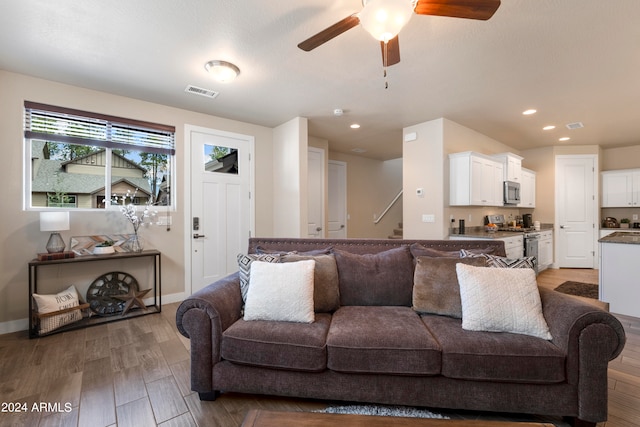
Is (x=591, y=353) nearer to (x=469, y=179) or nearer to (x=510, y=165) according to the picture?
(x=469, y=179)

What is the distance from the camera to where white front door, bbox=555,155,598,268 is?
569cm

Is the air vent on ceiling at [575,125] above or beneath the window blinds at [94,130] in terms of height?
above

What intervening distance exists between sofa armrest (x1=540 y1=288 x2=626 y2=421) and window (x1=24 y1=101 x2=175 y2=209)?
4.06 meters

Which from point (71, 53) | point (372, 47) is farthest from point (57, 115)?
point (372, 47)

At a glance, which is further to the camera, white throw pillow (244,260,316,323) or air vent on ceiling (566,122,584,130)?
air vent on ceiling (566,122,584,130)

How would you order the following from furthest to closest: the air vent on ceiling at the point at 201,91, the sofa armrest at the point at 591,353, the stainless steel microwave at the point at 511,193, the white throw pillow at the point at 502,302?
the stainless steel microwave at the point at 511,193, the air vent on ceiling at the point at 201,91, the white throw pillow at the point at 502,302, the sofa armrest at the point at 591,353

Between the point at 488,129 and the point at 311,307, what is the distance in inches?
179

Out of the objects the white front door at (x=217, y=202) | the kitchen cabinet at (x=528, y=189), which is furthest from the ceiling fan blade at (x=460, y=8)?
the kitchen cabinet at (x=528, y=189)

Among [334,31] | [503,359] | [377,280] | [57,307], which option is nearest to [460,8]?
[334,31]

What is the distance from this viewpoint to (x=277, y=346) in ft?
5.26

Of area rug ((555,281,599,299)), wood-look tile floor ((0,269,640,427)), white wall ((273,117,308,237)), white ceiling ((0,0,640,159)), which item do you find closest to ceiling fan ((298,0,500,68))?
white ceiling ((0,0,640,159))

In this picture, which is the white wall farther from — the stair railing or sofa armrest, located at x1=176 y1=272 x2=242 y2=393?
the stair railing

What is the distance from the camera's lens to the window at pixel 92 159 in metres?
2.89

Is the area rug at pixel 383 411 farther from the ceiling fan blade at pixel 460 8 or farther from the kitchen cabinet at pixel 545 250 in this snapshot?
the kitchen cabinet at pixel 545 250
